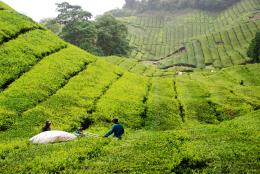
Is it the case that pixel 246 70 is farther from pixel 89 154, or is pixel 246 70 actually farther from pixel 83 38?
pixel 89 154

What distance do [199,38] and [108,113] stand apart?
109 metres

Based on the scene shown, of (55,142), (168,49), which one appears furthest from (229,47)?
(55,142)

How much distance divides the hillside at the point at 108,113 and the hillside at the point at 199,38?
166 ft

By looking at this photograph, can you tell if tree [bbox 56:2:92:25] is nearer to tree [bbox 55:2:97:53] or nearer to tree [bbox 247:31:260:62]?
tree [bbox 55:2:97:53]

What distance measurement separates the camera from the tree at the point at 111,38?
99.0 meters

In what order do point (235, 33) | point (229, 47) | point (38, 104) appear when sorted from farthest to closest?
point (235, 33), point (229, 47), point (38, 104)

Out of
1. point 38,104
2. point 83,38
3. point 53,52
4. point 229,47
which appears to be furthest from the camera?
point 229,47

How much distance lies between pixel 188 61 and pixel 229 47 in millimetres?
13503

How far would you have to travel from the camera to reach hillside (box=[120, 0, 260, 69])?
110688 mm

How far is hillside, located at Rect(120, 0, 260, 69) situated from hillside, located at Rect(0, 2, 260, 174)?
50.6 metres

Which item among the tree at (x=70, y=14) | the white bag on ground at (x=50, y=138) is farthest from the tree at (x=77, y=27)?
the white bag on ground at (x=50, y=138)

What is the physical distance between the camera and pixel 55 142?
2353cm

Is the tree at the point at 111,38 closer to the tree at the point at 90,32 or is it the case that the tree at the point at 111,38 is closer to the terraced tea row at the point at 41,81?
the tree at the point at 90,32

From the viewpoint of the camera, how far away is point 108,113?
3391 cm
